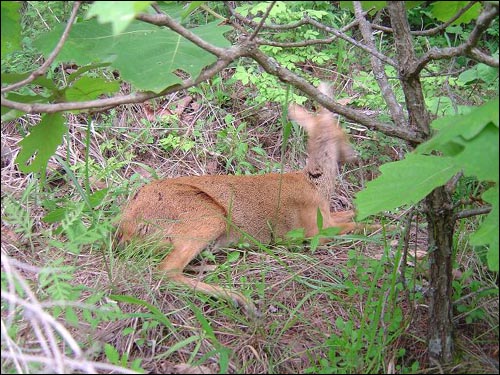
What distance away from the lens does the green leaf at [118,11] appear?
5.70ft

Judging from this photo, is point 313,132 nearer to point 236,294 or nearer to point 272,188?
point 272,188

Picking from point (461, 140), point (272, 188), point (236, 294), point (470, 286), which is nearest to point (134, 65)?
point (461, 140)

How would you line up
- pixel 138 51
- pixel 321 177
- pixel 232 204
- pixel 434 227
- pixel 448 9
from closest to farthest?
pixel 138 51 < pixel 448 9 < pixel 434 227 < pixel 232 204 < pixel 321 177

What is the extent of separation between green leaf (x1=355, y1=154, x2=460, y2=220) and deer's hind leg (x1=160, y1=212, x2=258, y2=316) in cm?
152

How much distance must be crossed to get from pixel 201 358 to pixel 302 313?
73 centimetres

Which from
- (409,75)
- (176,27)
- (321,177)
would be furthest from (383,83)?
(321,177)

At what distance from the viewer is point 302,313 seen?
366 cm

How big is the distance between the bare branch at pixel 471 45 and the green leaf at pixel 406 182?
47cm

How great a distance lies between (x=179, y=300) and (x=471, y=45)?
2102 mm

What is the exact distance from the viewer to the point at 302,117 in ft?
17.8

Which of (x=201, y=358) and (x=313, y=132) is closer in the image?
(x=201, y=358)

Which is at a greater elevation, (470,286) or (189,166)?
(470,286)

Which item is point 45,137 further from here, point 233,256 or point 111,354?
point 233,256

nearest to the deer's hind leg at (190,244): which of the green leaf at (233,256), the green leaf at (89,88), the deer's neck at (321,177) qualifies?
the green leaf at (233,256)
